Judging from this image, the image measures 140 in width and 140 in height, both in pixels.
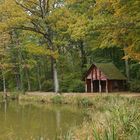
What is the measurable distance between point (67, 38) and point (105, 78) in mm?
10770

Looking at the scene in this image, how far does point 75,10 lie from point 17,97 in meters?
11.1

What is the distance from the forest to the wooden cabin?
3.51 ft

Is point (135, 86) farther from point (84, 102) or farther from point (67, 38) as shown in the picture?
point (67, 38)

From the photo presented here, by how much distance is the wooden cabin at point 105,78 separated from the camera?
128 ft

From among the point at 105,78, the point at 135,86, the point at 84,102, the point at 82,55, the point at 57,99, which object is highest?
the point at 82,55

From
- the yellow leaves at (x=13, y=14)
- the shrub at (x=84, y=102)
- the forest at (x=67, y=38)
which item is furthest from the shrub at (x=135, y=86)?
the yellow leaves at (x=13, y=14)

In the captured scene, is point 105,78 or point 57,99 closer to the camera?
point 57,99

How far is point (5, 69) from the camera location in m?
50.0

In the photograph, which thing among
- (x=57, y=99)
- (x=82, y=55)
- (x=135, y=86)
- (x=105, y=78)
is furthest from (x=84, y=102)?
(x=82, y=55)

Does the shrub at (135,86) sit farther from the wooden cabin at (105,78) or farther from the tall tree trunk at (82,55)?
the tall tree trunk at (82,55)

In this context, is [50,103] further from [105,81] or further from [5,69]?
[5,69]

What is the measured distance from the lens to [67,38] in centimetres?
4794

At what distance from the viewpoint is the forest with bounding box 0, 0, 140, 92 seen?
22.5m

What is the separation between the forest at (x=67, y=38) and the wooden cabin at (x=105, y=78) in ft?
3.51
